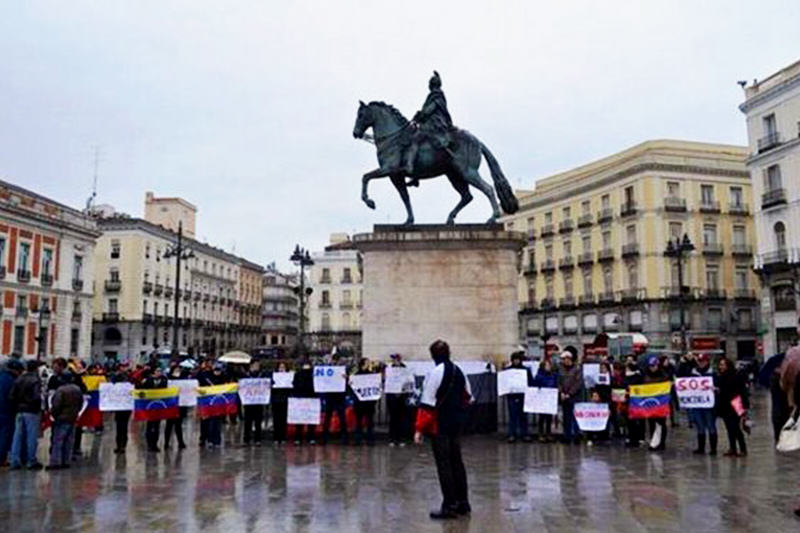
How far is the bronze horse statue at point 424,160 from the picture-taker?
18094 mm

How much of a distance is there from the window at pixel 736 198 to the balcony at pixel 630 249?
9.42 m

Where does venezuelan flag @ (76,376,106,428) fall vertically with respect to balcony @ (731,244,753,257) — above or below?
below

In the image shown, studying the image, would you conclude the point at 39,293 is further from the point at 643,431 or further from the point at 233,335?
the point at 643,431

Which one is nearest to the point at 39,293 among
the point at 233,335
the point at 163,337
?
the point at 163,337

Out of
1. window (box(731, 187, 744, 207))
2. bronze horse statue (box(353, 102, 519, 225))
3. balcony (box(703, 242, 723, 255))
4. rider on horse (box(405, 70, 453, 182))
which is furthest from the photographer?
window (box(731, 187, 744, 207))

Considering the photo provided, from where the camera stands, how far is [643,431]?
15.2 m

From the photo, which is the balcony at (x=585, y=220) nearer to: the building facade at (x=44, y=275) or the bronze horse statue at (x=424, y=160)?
the building facade at (x=44, y=275)

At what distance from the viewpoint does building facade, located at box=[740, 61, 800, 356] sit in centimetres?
4834

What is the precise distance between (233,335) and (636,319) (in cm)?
6113

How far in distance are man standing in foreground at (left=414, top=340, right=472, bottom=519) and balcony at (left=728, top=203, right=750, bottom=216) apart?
63423mm

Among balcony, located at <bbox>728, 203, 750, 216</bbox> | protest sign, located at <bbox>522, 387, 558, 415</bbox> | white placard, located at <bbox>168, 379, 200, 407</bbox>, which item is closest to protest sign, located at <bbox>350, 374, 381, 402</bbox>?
protest sign, located at <bbox>522, 387, 558, 415</bbox>

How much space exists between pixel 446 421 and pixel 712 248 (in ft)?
203

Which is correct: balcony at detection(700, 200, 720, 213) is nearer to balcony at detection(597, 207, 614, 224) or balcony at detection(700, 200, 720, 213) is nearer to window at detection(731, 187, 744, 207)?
window at detection(731, 187, 744, 207)

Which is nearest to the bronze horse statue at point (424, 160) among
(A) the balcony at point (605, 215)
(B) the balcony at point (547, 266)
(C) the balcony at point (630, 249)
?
(C) the balcony at point (630, 249)
